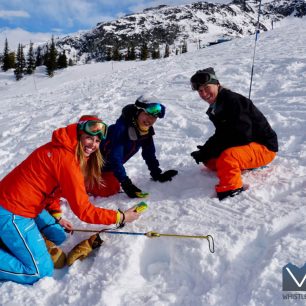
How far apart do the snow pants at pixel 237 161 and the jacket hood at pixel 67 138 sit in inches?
71.0

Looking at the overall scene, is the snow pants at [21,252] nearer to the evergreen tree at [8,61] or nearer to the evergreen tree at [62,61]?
the evergreen tree at [62,61]

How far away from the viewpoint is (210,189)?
14.3ft

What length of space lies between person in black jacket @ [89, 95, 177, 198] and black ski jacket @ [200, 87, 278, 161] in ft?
2.51

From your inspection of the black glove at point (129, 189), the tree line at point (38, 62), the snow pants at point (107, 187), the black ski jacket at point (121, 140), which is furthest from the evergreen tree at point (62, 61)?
the black glove at point (129, 189)

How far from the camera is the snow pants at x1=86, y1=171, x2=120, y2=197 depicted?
15.8 feet

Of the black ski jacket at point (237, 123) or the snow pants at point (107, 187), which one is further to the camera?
the snow pants at point (107, 187)

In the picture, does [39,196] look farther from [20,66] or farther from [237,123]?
[20,66]

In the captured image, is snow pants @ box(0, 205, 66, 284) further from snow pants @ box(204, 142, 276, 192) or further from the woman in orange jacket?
snow pants @ box(204, 142, 276, 192)

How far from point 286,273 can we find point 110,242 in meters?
1.80

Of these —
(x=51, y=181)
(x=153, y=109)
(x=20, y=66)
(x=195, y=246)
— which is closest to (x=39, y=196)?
(x=51, y=181)

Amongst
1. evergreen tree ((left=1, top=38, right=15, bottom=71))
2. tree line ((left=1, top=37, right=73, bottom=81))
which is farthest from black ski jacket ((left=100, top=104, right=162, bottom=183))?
evergreen tree ((left=1, top=38, right=15, bottom=71))

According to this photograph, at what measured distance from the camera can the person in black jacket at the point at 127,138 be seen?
4320 millimetres

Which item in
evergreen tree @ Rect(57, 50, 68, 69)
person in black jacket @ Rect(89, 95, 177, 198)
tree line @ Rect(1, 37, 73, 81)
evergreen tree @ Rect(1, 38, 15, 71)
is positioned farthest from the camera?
evergreen tree @ Rect(1, 38, 15, 71)

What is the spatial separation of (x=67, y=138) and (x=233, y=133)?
2143 millimetres
